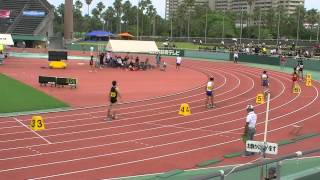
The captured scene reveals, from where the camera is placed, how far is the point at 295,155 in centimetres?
626

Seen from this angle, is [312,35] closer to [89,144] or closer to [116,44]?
[116,44]

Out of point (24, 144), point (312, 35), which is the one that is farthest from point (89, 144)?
point (312, 35)

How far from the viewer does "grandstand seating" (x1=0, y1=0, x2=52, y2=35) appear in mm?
94956

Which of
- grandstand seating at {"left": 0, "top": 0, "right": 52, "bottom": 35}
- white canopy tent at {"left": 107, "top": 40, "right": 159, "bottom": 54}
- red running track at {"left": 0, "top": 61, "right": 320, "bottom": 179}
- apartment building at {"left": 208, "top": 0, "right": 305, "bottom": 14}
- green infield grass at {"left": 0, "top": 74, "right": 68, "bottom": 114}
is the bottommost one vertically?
red running track at {"left": 0, "top": 61, "right": 320, "bottom": 179}

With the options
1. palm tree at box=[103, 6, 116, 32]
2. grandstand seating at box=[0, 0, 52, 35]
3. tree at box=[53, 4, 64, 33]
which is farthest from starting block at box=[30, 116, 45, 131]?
palm tree at box=[103, 6, 116, 32]

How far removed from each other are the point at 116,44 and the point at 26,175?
3695 centimetres

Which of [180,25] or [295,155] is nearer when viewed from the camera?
[295,155]

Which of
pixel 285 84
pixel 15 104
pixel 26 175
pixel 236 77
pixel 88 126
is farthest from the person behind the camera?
pixel 236 77

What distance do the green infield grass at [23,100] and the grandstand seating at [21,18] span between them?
67.7 metres

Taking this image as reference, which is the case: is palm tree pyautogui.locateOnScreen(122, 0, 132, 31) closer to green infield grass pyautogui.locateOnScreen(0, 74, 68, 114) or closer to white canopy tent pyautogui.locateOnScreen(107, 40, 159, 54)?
white canopy tent pyautogui.locateOnScreen(107, 40, 159, 54)

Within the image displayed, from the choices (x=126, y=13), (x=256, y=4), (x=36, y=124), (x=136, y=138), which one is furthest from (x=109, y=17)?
(x=136, y=138)

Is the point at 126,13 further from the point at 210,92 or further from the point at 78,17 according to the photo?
the point at 210,92

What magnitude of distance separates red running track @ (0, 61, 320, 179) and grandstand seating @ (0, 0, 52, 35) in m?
73.3

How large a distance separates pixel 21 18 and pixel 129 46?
181 feet
